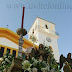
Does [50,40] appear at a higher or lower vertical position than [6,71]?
higher

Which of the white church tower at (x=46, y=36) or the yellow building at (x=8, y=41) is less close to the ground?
the white church tower at (x=46, y=36)

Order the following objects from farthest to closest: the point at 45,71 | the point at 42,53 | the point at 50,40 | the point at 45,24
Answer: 1. the point at 45,24
2. the point at 50,40
3. the point at 42,53
4. the point at 45,71

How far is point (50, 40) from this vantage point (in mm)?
18406

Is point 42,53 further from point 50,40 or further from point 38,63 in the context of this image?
point 50,40

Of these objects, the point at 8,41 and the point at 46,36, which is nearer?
the point at 8,41

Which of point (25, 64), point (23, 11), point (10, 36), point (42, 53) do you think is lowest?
point (25, 64)

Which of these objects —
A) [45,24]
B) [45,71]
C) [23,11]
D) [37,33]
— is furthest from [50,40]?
[45,71]

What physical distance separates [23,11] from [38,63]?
162 centimetres

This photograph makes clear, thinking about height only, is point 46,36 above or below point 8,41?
above

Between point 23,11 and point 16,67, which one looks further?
point 23,11

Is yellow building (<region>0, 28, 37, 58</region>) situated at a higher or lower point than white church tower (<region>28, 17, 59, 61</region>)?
lower

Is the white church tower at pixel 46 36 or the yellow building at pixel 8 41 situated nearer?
the yellow building at pixel 8 41

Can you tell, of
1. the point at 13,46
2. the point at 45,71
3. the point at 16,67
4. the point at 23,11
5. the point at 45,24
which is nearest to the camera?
the point at 16,67

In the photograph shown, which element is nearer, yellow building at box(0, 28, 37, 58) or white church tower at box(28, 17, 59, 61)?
yellow building at box(0, 28, 37, 58)
